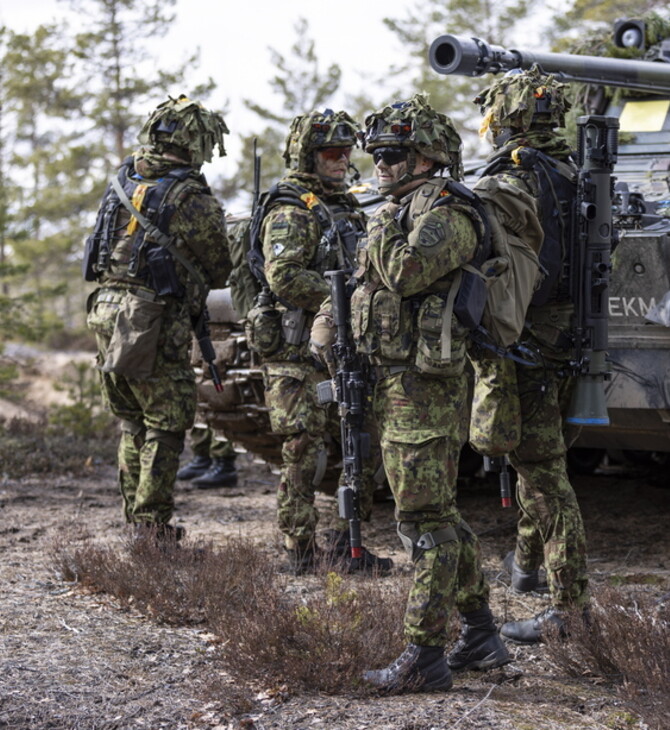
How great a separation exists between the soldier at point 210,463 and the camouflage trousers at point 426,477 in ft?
16.4

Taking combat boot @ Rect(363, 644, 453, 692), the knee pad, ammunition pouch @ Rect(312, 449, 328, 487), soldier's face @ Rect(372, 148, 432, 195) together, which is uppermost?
soldier's face @ Rect(372, 148, 432, 195)

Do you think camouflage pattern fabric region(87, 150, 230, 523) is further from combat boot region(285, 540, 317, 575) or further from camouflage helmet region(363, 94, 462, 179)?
camouflage helmet region(363, 94, 462, 179)

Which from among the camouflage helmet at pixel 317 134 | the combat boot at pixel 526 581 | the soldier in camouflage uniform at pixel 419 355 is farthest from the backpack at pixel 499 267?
the camouflage helmet at pixel 317 134

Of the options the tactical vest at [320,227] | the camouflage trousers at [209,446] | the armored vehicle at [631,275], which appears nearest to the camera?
the armored vehicle at [631,275]

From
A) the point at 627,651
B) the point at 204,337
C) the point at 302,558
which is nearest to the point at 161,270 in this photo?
the point at 204,337

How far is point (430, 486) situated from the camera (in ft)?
12.2

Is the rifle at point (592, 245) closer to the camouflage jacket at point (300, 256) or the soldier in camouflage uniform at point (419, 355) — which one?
the soldier in camouflage uniform at point (419, 355)

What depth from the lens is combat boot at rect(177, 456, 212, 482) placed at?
29.8 ft

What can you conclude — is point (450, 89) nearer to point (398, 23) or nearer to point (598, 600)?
point (398, 23)

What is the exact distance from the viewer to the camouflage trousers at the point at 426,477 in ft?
12.2

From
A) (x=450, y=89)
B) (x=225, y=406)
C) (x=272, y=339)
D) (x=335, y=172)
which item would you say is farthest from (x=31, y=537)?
(x=450, y=89)

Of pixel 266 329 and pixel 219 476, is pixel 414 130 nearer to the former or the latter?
pixel 266 329

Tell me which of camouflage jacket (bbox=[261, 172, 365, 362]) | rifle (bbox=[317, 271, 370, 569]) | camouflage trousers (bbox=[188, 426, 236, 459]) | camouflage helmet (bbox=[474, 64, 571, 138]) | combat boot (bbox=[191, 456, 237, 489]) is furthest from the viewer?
camouflage trousers (bbox=[188, 426, 236, 459])

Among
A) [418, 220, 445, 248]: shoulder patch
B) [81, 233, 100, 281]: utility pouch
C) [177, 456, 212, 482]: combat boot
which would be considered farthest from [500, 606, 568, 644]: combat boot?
[177, 456, 212, 482]: combat boot
